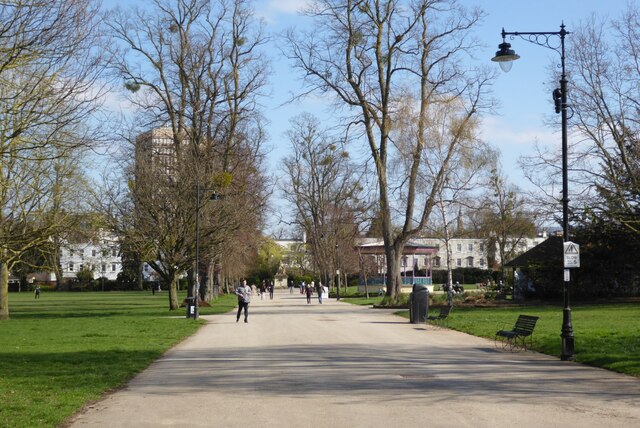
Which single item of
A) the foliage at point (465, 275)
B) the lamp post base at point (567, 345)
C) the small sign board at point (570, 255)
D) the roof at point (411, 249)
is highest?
the roof at point (411, 249)

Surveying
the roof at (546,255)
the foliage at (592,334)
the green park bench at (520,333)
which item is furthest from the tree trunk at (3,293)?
the roof at (546,255)

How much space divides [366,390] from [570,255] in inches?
285

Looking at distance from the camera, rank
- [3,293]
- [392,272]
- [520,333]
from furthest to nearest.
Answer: [392,272]
[3,293]
[520,333]

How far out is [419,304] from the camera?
97.7ft

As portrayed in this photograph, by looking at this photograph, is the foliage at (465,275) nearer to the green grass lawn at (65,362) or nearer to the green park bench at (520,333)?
the green grass lawn at (65,362)

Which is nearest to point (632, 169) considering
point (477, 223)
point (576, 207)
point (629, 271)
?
point (576, 207)

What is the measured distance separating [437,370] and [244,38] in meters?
39.9

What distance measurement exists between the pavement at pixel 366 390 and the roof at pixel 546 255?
96.5 ft

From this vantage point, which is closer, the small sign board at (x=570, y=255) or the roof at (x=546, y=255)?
the small sign board at (x=570, y=255)

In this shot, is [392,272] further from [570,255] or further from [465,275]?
[465,275]

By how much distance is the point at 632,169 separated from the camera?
38.7 meters

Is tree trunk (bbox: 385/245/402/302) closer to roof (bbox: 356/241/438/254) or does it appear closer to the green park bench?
roof (bbox: 356/241/438/254)

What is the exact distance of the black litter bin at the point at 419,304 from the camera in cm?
2970

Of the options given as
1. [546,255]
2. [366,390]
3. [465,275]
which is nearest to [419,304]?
[366,390]
